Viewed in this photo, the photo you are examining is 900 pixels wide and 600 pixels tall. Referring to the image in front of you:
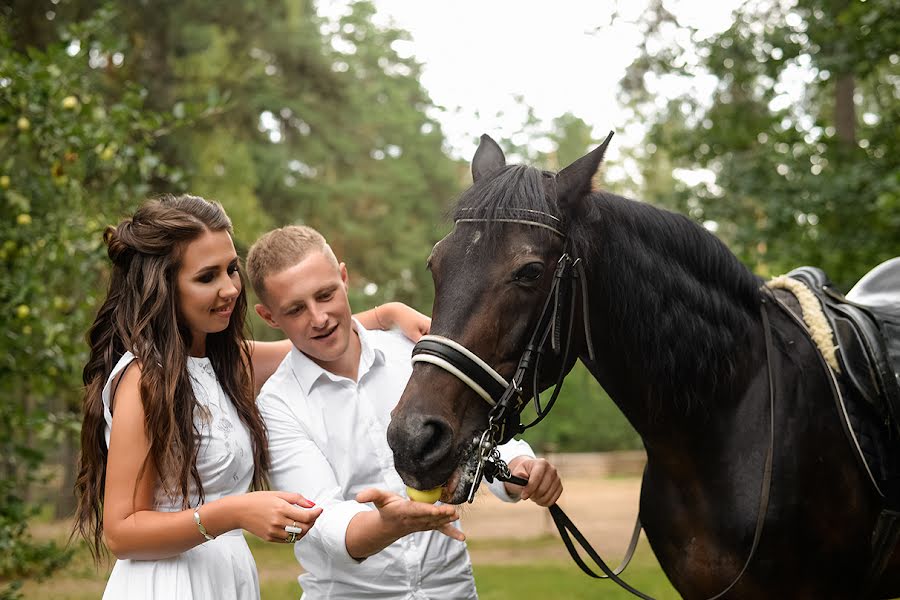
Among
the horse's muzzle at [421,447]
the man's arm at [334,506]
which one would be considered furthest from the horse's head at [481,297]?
the man's arm at [334,506]

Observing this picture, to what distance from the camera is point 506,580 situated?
388 inches

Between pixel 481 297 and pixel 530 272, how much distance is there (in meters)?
0.17

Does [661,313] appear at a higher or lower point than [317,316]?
higher

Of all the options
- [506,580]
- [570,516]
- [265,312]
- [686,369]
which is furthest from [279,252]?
[570,516]

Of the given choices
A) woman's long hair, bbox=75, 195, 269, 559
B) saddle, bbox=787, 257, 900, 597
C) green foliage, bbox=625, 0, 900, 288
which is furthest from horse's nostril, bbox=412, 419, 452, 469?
green foliage, bbox=625, 0, 900, 288

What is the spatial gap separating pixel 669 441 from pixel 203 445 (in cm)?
148

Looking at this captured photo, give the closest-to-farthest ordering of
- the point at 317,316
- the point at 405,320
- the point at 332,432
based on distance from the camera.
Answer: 1. the point at 317,316
2. the point at 332,432
3. the point at 405,320

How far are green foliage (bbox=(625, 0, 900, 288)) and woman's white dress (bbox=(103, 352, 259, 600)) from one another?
5.69m

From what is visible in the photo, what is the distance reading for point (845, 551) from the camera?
2.76 metres

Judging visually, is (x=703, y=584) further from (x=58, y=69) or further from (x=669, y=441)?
(x=58, y=69)

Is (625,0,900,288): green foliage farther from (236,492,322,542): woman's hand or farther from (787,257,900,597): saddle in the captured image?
(236,492,322,542): woman's hand

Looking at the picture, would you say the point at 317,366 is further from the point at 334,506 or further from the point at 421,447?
the point at 421,447

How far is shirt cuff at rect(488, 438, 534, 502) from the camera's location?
264cm

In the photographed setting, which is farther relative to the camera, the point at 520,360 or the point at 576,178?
the point at 576,178
